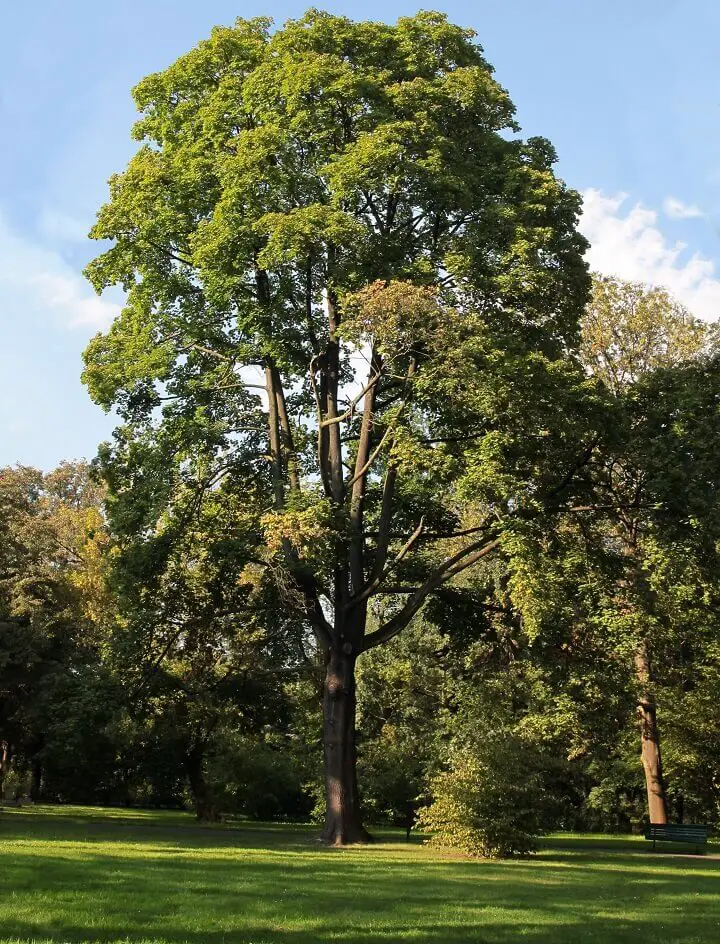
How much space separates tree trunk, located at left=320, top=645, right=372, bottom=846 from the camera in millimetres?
23844

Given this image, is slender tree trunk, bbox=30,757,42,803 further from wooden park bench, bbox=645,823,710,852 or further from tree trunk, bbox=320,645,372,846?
wooden park bench, bbox=645,823,710,852

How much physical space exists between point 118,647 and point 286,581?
5.01m

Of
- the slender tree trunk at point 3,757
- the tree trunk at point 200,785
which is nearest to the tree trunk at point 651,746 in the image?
the tree trunk at point 200,785

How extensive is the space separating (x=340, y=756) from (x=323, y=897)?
11.6 metres

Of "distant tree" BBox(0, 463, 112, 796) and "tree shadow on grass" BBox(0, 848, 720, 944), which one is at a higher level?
"distant tree" BBox(0, 463, 112, 796)

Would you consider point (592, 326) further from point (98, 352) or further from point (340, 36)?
point (98, 352)

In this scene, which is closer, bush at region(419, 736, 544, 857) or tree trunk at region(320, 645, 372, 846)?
bush at region(419, 736, 544, 857)

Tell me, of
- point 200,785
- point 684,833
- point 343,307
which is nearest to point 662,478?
point 343,307

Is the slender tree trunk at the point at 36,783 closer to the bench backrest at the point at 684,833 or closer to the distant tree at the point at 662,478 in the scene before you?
the bench backrest at the point at 684,833

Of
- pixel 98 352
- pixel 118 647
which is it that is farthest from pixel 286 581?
pixel 98 352

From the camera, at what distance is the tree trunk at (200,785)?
3353cm

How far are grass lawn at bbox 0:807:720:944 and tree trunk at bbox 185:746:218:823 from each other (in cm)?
1210

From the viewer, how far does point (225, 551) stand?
26.1 metres

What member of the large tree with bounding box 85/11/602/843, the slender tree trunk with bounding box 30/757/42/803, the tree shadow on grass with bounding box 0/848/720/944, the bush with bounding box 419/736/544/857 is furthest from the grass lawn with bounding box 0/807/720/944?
the slender tree trunk with bounding box 30/757/42/803
